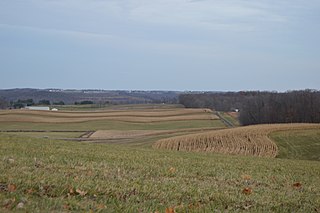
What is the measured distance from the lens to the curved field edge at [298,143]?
3723 cm

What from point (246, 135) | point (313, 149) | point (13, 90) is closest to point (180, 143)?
point (246, 135)

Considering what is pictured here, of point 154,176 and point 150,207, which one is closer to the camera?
point 150,207

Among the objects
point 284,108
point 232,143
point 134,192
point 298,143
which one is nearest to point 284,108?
point 284,108

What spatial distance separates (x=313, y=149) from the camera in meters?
39.1

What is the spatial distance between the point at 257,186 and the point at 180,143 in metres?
31.9

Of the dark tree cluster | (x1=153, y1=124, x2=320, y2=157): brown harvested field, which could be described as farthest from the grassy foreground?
the dark tree cluster

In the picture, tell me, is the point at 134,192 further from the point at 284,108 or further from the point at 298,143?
the point at 284,108

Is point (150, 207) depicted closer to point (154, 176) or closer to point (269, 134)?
point (154, 176)

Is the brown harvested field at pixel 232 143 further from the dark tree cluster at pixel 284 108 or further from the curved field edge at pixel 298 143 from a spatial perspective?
the dark tree cluster at pixel 284 108

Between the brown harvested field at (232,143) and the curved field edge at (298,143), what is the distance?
72cm

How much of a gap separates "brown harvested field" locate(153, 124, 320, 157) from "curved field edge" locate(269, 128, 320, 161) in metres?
0.72

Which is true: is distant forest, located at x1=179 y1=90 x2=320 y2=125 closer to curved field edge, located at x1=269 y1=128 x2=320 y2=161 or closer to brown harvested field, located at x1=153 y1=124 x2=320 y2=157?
curved field edge, located at x1=269 y1=128 x2=320 y2=161

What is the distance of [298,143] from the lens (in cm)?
4097

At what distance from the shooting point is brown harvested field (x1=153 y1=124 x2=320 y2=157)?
3844 cm
